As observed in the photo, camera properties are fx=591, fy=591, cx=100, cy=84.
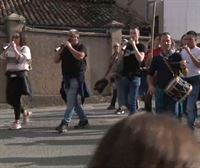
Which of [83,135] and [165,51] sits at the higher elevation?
[165,51]

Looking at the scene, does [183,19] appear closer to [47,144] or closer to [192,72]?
[192,72]

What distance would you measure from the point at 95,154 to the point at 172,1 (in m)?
23.8

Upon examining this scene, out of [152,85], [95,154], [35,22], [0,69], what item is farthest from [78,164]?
[35,22]

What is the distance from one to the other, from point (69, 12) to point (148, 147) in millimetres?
25134

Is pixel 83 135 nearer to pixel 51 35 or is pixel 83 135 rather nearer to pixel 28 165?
pixel 28 165

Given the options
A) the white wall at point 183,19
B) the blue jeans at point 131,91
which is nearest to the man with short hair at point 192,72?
the blue jeans at point 131,91

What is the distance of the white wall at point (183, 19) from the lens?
24.7 m

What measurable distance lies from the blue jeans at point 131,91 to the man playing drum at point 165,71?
3.78 feet

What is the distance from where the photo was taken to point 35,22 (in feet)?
79.5

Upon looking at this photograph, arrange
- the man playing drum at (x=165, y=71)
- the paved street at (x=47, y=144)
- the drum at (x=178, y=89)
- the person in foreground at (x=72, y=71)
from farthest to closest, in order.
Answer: the person in foreground at (x=72, y=71) → the man playing drum at (x=165, y=71) → the drum at (x=178, y=89) → the paved street at (x=47, y=144)

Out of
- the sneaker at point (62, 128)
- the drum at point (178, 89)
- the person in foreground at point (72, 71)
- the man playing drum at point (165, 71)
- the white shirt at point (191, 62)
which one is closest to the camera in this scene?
the drum at point (178, 89)

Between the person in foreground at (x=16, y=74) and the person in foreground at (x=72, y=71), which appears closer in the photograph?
the person in foreground at (x=72, y=71)

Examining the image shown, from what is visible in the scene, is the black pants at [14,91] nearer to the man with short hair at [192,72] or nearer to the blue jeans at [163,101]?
the blue jeans at [163,101]

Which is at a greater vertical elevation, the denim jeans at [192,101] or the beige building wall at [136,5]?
the denim jeans at [192,101]
